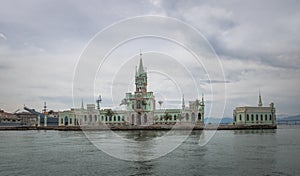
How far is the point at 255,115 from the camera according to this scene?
12825cm

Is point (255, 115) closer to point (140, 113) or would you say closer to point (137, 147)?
point (140, 113)

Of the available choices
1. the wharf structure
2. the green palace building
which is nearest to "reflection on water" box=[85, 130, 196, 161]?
the green palace building

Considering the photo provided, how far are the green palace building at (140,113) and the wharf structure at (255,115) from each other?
1653cm

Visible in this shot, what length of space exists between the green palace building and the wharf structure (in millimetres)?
16535

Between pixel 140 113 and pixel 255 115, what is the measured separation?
1814 inches

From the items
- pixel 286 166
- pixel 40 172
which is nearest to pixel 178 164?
pixel 286 166

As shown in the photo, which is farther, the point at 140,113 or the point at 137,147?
the point at 140,113

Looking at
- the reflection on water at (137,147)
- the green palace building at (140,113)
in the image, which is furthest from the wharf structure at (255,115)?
the reflection on water at (137,147)

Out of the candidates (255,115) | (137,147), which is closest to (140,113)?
(255,115)

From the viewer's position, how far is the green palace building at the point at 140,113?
12100 centimetres

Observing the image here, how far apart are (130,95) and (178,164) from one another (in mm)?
99563

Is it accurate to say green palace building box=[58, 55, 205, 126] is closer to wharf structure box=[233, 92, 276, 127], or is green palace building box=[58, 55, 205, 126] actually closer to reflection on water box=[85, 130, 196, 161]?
wharf structure box=[233, 92, 276, 127]

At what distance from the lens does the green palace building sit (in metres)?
121

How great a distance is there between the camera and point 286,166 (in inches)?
1076
